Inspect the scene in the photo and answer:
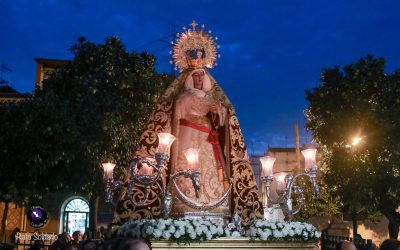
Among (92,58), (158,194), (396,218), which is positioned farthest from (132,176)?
(396,218)

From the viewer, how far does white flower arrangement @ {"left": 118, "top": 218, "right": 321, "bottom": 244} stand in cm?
733

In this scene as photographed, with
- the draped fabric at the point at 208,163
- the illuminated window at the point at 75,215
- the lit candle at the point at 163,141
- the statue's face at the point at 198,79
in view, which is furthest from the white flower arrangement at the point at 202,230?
the illuminated window at the point at 75,215

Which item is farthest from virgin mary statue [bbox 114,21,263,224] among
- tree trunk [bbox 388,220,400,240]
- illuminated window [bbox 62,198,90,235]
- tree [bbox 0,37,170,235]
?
illuminated window [bbox 62,198,90,235]

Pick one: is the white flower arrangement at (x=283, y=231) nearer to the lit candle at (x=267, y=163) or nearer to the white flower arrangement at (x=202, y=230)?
the white flower arrangement at (x=202, y=230)

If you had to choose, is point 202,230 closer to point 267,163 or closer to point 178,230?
point 178,230

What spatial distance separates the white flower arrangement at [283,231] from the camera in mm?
7949

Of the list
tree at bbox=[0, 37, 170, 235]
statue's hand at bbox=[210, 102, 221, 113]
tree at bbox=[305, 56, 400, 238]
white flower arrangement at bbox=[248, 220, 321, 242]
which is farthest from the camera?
tree at bbox=[305, 56, 400, 238]

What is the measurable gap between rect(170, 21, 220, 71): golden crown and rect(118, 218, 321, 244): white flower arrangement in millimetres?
4049

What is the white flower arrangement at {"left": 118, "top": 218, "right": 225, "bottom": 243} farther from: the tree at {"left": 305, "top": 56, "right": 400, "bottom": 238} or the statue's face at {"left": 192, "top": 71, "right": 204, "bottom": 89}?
the tree at {"left": 305, "top": 56, "right": 400, "bottom": 238}

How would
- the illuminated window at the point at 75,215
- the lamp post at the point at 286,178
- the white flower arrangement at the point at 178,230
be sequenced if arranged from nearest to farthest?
the white flower arrangement at the point at 178,230
the lamp post at the point at 286,178
the illuminated window at the point at 75,215

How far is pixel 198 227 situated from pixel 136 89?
988cm

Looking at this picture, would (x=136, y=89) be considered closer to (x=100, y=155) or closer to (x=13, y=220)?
(x=100, y=155)

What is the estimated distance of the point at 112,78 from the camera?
15828 mm

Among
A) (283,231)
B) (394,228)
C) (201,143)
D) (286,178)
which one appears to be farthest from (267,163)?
(394,228)
